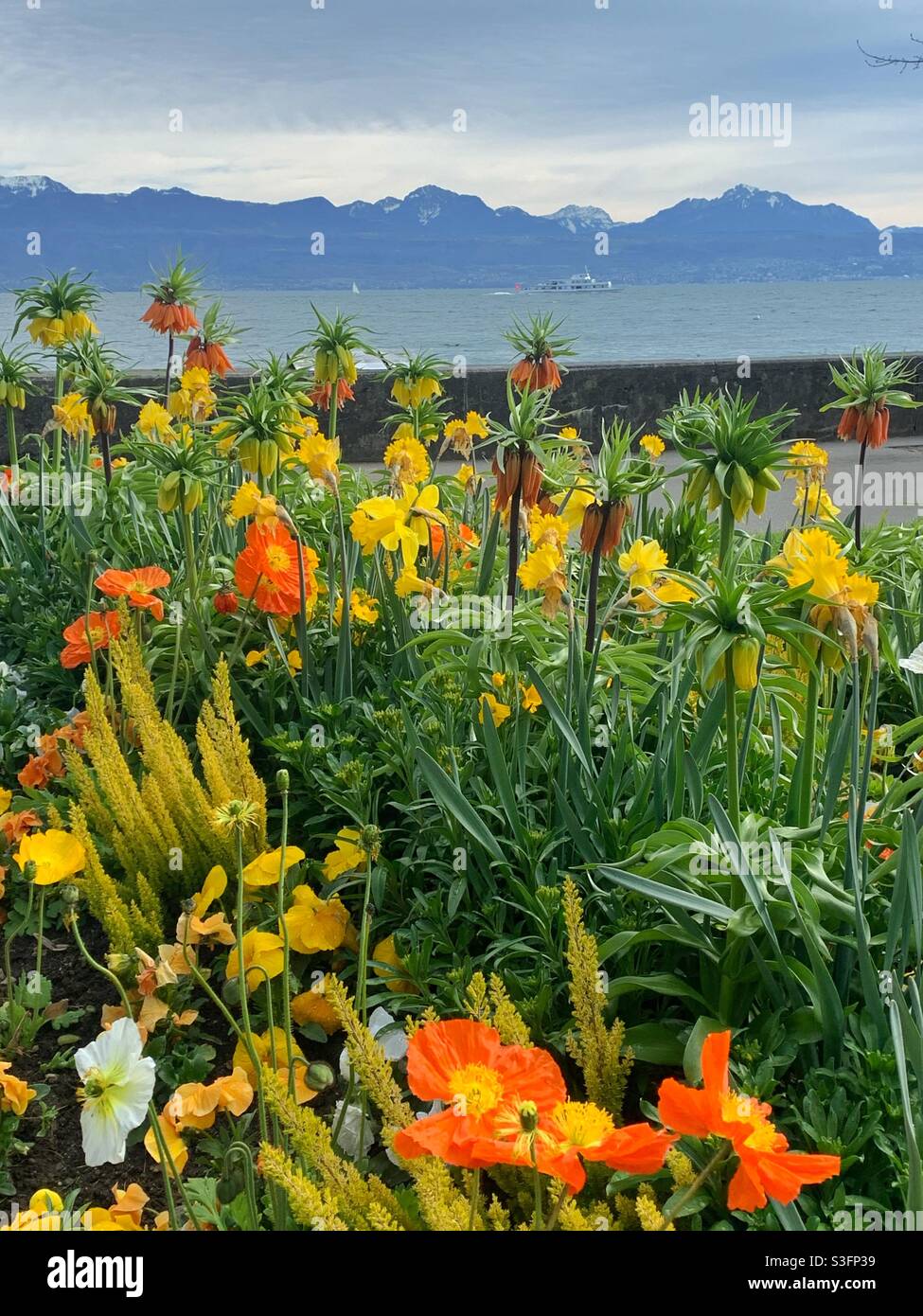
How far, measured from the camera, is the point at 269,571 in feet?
8.43

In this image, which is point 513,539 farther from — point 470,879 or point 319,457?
point 319,457

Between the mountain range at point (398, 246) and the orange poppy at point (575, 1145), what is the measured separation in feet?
424

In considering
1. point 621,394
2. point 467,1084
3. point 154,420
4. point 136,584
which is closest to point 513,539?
point 136,584

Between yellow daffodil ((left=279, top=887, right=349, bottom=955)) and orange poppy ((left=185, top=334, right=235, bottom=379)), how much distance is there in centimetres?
274

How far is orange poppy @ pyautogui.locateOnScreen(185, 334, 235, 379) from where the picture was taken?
428cm

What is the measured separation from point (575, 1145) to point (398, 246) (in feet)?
663

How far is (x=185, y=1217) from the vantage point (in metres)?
1.58

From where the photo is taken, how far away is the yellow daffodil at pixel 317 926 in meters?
2.06

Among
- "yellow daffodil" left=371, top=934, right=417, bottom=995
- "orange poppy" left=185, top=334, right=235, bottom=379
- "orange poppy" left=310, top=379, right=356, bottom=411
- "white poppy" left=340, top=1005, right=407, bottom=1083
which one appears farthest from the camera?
"orange poppy" left=185, top=334, right=235, bottom=379

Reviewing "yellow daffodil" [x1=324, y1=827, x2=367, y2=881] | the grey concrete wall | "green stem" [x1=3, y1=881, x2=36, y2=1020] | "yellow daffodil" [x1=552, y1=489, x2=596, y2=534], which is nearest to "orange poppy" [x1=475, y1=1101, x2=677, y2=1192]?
"yellow daffodil" [x1=324, y1=827, x2=367, y2=881]

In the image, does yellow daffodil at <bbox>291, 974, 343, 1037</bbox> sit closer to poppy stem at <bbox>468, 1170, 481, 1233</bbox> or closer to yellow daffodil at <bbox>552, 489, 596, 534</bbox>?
poppy stem at <bbox>468, 1170, 481, 1233</bbox>
